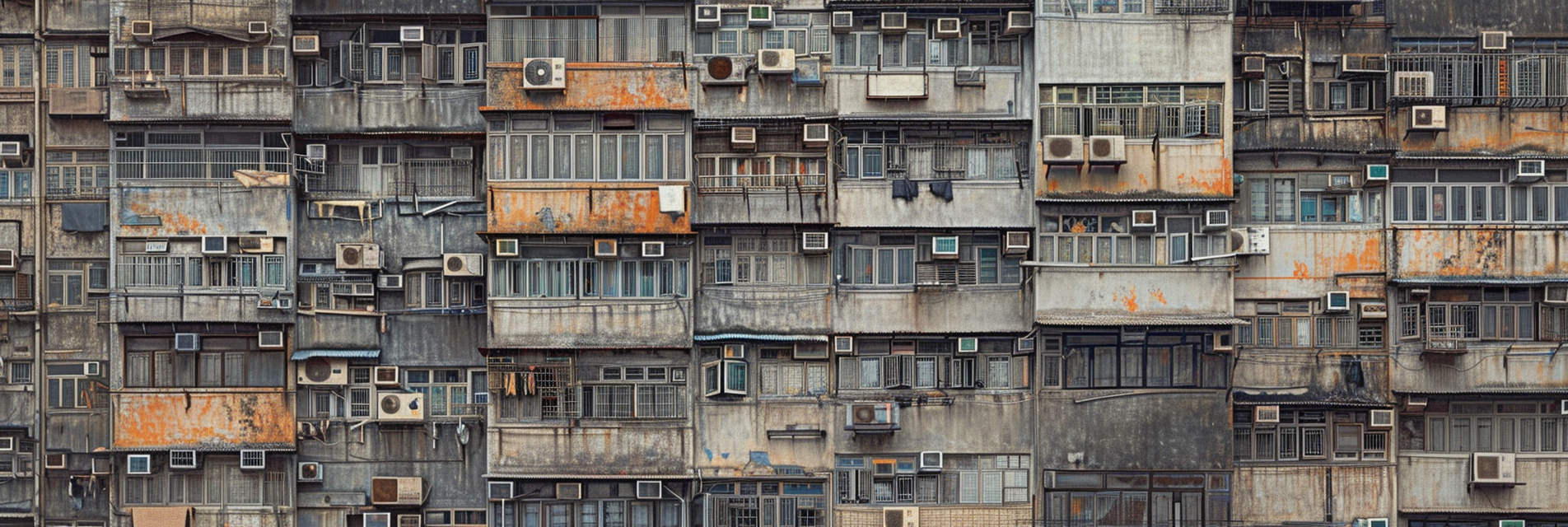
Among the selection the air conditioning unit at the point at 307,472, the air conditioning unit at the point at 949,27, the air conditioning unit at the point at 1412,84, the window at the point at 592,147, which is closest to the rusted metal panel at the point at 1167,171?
the air conditioning unit at the point at 949,27

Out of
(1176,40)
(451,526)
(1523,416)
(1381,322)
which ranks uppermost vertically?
(1176,40)

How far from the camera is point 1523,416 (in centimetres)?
1738

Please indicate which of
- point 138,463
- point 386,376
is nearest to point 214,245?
point 386,376

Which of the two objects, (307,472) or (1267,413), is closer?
(1267,413)

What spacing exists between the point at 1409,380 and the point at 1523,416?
1.68 meters

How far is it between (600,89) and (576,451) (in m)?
4.64

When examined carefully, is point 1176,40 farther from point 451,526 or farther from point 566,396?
point 451,526

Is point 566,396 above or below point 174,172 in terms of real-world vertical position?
below

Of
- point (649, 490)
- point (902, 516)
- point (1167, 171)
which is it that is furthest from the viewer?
point (902, 516)

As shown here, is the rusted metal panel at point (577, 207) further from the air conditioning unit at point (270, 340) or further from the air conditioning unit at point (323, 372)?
the air conditioning unit at point (270, 340)

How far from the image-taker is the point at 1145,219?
1652 cm

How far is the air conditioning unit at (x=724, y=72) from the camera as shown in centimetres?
1684

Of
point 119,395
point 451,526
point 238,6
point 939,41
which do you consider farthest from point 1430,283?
point 119,395

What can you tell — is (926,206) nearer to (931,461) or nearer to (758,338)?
(758,338)
